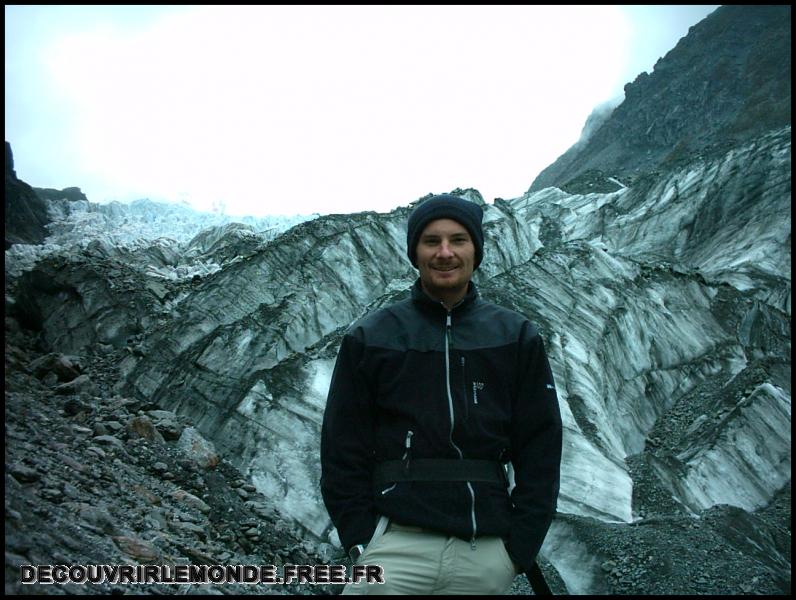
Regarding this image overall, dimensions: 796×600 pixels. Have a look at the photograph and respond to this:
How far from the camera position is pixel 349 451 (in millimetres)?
3123

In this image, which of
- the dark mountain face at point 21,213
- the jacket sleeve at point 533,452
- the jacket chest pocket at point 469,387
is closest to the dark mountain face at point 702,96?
the dark mountain face at point 21,213

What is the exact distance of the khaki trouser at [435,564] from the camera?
9.59ft

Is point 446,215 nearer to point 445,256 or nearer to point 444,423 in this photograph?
point 445,256

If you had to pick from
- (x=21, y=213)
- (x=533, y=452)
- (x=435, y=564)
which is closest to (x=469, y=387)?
(x=533, y=452)

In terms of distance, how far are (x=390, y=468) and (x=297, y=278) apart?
47.0 ft

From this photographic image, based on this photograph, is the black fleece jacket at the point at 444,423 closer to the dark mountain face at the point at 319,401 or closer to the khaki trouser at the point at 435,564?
the khaki trouser at the point at 435,564

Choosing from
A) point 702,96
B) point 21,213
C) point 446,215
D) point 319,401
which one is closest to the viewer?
point 446,215

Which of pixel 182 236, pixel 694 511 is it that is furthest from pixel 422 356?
pixel 182 236

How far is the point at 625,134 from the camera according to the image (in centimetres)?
8069

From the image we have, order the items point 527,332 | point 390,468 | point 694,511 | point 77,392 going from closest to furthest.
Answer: point 390,468 → point 527,332 → point 77,392 → point 694,511

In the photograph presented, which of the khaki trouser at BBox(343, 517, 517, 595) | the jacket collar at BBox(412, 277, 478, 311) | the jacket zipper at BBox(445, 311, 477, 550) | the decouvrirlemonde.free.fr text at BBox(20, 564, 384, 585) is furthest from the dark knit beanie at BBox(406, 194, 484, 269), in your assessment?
the decouvrirlemonde.free.fr text at BBox(20, 564, 384, 585)

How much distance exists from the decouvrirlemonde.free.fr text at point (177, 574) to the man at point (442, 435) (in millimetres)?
95

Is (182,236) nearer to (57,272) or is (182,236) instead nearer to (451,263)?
(57,272)

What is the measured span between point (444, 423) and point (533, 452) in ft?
2.07
